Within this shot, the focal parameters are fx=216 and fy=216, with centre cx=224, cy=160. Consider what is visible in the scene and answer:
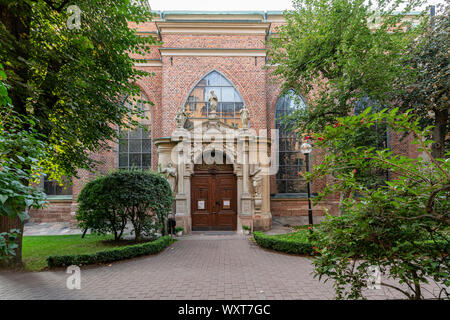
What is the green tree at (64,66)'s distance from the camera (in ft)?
16.5

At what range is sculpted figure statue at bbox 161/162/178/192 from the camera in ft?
33.5

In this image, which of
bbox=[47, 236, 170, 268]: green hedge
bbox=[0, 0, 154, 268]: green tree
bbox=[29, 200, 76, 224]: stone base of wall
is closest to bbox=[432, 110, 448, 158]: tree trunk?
bbox=[47, 236, 170, 268]: green hedge

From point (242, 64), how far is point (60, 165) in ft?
37.9

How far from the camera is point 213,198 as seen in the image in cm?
1106

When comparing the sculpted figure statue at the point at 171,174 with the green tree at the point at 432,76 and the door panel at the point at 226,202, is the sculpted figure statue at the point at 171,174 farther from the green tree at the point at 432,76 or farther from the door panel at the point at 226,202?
the green tree at the point at 432,76

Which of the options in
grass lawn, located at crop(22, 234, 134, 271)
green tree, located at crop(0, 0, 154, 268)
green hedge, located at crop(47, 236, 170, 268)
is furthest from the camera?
grass lawn, located at crop(22, 234, 134, 271)

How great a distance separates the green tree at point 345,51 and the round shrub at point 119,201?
7.13 m

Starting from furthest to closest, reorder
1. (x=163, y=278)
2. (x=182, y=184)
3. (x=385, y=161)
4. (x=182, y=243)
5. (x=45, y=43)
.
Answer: (x=182, y=184) → (x=182, y=243) → (x=45, y=43) → (x=163, y=278) → (x=385, y=161)

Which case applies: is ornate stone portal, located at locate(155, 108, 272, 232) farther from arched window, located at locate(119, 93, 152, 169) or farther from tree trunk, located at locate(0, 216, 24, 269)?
tree trunk, located at locate(0, 216, 24, 269)

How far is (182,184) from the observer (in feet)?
34.2

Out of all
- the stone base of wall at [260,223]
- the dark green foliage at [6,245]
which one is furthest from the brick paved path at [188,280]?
the stone base of wall at [260,223]

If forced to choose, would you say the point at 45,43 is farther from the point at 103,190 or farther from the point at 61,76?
the point at 103,190

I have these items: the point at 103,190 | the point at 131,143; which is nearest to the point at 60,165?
the point at 103,190

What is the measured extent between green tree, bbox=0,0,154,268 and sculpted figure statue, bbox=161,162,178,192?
12.1 feet
